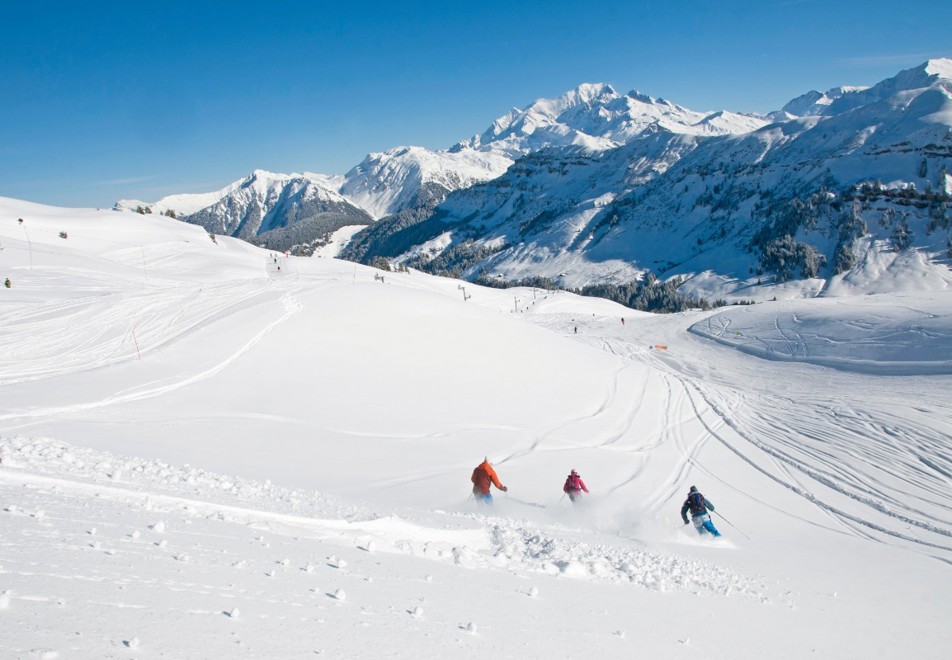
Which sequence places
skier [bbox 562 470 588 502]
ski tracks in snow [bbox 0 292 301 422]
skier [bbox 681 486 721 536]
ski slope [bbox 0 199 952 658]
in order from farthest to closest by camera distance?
skier [bbox 562 470 588 502], ski tracks in snow [bbox 0 292 301 422], skier [bbox 681 486 721 536], ski slope [bbox 0 199 952 658]

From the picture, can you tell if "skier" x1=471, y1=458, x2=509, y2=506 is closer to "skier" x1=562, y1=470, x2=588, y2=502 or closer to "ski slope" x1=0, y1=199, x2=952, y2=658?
"ski slope" x1=0, y1=199, x2=952, y2=658

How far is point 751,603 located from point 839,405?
22989mm

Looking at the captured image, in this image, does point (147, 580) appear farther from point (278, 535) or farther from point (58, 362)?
point (58, 362)

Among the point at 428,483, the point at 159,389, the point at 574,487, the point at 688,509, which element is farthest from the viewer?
the point at 159,389

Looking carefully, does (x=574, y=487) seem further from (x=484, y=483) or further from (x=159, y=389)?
(x=159, y=389)

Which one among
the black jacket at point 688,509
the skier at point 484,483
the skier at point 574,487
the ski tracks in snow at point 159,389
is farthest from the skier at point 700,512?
the ski tracks in snow at point 159,389

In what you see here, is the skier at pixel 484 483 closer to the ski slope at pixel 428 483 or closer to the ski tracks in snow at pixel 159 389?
the ski slope at pixel 428 483

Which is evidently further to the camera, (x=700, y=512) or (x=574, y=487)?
(x=574, y=487)

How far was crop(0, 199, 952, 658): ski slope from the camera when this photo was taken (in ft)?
17.7

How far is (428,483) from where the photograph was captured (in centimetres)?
1392

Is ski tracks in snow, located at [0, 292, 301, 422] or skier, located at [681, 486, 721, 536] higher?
ski tracks in snow, located at [0, 292, 301, 422]

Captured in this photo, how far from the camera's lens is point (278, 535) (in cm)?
748

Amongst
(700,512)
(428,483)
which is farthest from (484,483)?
(700,512)

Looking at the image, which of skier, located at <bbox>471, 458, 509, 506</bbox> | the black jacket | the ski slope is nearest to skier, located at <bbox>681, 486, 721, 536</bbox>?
the black jacket
